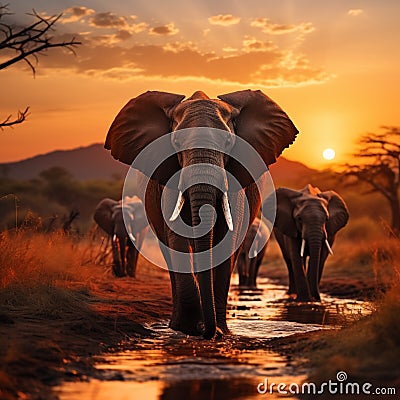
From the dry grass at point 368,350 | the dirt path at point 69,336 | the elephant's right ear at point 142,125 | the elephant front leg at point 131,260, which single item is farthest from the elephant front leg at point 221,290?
the elephant front leg at point 131,260

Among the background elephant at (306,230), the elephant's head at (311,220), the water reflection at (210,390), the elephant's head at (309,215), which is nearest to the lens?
the water reflection at (210,390)

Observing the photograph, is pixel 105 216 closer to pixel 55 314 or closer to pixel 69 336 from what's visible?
pixel 55 314

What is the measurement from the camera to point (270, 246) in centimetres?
3994

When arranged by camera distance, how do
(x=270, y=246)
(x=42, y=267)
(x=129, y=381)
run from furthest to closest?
(x=270, y=246) → (x=42, y=267) → (x=129, y=381)

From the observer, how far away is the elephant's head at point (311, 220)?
1633 cm

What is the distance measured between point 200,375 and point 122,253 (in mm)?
13785

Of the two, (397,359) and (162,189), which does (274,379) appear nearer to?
(397,359)

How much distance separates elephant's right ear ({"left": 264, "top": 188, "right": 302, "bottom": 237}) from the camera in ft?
57.5

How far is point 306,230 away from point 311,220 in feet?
0.73

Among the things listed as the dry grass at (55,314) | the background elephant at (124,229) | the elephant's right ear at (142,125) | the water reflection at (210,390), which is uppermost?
the elephant's right ear at (142,125)

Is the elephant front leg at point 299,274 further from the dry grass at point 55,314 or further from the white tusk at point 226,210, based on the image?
the white tusk at point 226,210

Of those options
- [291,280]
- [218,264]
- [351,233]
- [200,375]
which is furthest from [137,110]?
[351,233]

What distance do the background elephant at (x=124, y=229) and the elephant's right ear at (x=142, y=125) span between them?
875 centimetres

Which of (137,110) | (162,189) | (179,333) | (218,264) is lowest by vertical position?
(179,333)
